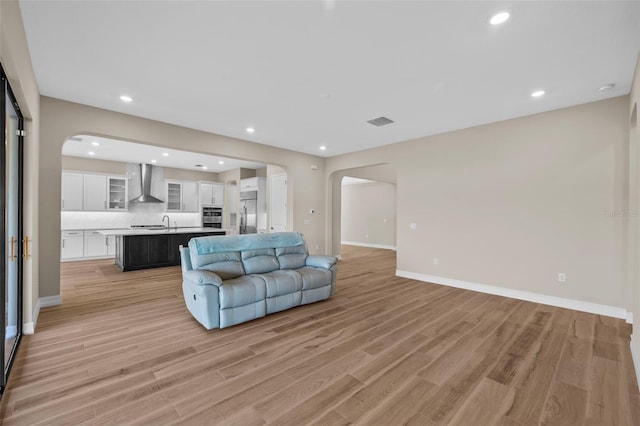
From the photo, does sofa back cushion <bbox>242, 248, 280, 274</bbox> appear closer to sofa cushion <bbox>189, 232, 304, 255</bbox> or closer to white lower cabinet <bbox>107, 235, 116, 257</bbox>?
sofa cushion <bbox>189, 232, 304, 255</bbox>

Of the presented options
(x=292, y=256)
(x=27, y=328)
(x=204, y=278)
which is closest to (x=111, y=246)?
(x=27, y=328)

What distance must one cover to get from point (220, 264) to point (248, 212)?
18.1 feet

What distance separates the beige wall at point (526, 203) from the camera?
377 cm

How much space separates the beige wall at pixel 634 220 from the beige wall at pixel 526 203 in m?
0.22

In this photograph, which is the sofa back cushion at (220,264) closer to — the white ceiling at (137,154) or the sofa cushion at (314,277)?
the sofa cushion at (314,277)

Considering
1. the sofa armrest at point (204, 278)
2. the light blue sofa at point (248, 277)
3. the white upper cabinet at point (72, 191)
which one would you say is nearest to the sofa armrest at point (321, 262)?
the light blue sofa at point (248, 277)

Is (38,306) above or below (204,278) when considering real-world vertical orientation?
below

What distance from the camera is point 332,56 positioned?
111 inches

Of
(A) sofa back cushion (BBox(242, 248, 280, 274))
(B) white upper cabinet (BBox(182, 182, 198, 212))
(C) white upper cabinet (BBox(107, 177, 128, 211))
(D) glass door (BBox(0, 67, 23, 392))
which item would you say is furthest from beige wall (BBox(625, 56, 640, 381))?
(C) white upper cabinet (BBox(107, 177, 128, 211))

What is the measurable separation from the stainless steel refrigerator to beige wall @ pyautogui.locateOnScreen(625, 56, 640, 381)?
787cm

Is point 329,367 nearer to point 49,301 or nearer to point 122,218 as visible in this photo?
point 49,301

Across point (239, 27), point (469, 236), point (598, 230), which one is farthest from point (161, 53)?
point (598, 230)

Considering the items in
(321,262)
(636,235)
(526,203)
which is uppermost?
(526,203)

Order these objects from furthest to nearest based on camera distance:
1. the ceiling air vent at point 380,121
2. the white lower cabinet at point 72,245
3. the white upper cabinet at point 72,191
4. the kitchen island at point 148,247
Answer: the white upper cabinet at point 72,191 → the white lower cabinet at point 72,245 → the kitchen island at point 148,247 → the ceiling air vent at point 380,121
